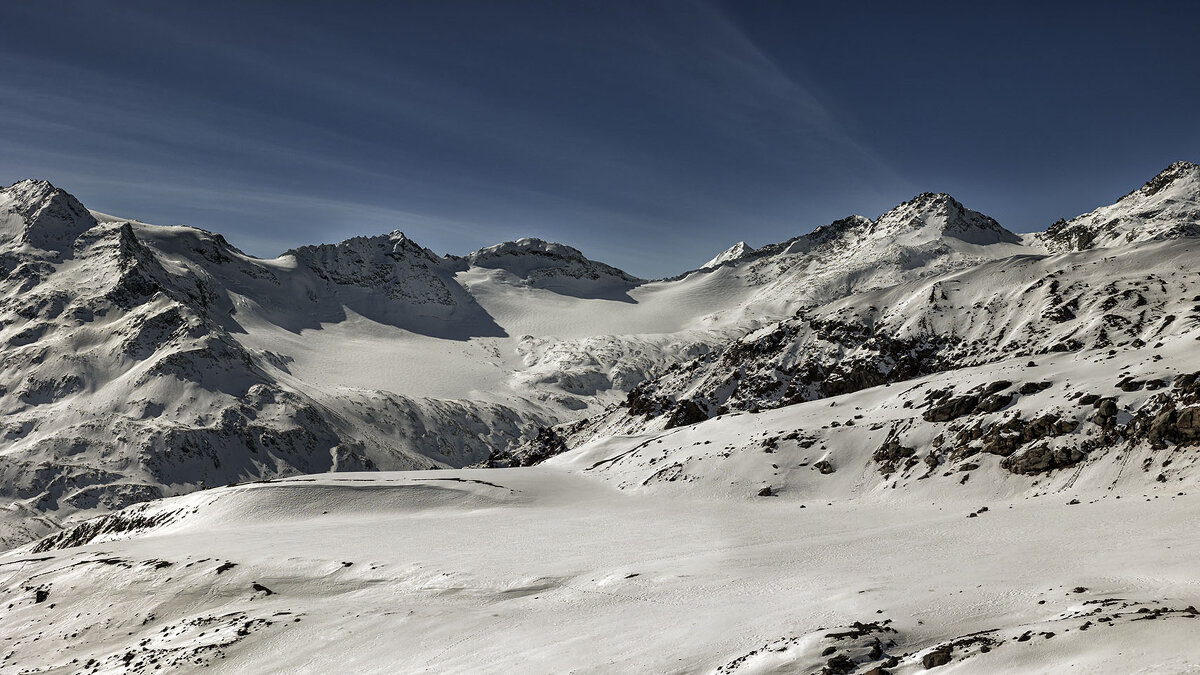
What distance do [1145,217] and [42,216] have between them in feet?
797

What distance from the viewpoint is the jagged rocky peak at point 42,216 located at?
543ft

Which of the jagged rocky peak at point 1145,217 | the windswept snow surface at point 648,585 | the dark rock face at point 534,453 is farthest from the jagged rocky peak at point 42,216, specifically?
the jagged rocky peak at point 1145,217

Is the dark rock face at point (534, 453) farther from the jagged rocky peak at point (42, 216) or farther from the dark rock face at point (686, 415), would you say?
the jagged rocky peak at point (42, 216)

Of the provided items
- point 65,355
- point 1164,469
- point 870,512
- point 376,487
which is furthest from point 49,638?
point 65,355

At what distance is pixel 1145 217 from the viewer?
489 feet

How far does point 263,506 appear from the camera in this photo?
45438mm

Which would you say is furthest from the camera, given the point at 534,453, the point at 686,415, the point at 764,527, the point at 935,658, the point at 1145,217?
the point at 1145,217

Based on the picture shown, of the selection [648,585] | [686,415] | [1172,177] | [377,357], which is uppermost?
[1172,177]

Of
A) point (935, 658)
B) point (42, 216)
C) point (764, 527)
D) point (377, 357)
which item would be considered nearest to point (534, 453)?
point (764, 527)

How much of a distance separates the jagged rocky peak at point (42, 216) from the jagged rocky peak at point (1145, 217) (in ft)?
736

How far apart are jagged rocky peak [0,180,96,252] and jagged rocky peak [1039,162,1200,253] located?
224409 mm

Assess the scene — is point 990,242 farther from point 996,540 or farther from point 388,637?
point 388,637

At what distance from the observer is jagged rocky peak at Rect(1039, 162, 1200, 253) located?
449ft

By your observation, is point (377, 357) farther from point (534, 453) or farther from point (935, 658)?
point (935, 658)
